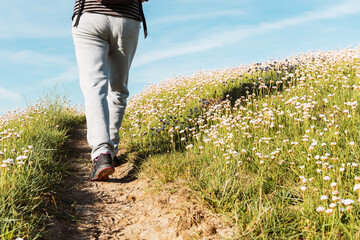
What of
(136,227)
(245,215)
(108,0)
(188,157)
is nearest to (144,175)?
(188,157)

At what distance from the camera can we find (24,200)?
3.04m

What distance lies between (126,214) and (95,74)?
1905mm

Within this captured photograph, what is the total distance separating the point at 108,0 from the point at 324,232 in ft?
11.9

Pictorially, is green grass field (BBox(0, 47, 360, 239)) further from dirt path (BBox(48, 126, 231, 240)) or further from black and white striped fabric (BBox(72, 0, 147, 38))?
black and white striped fabric (BBox(72, 0, 147, 38))

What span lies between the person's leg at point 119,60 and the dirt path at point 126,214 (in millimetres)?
852

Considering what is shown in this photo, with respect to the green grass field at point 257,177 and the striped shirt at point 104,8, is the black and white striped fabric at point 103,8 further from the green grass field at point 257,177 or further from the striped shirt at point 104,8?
the green grass field at point 257,177

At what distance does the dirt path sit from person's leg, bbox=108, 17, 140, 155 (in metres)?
0.85

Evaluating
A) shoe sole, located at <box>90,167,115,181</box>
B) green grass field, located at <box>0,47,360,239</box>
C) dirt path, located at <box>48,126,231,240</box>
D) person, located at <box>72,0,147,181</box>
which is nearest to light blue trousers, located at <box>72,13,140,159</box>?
person, located at <box>72,0,147,181</box>

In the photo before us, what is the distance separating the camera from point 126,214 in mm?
3467

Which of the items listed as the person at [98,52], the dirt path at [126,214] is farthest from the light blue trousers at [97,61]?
the dirt path at [126,214]

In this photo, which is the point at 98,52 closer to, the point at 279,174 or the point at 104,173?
the point at 104,173

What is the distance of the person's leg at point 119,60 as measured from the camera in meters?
4.21

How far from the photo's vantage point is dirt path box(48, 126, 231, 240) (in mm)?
2742

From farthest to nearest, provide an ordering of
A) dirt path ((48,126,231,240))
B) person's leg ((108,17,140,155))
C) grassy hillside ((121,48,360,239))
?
person's leg ((108,17,140,155)) < dirt path ((48,126,231,240)) < grassy hillside ((121,48,360,239))
